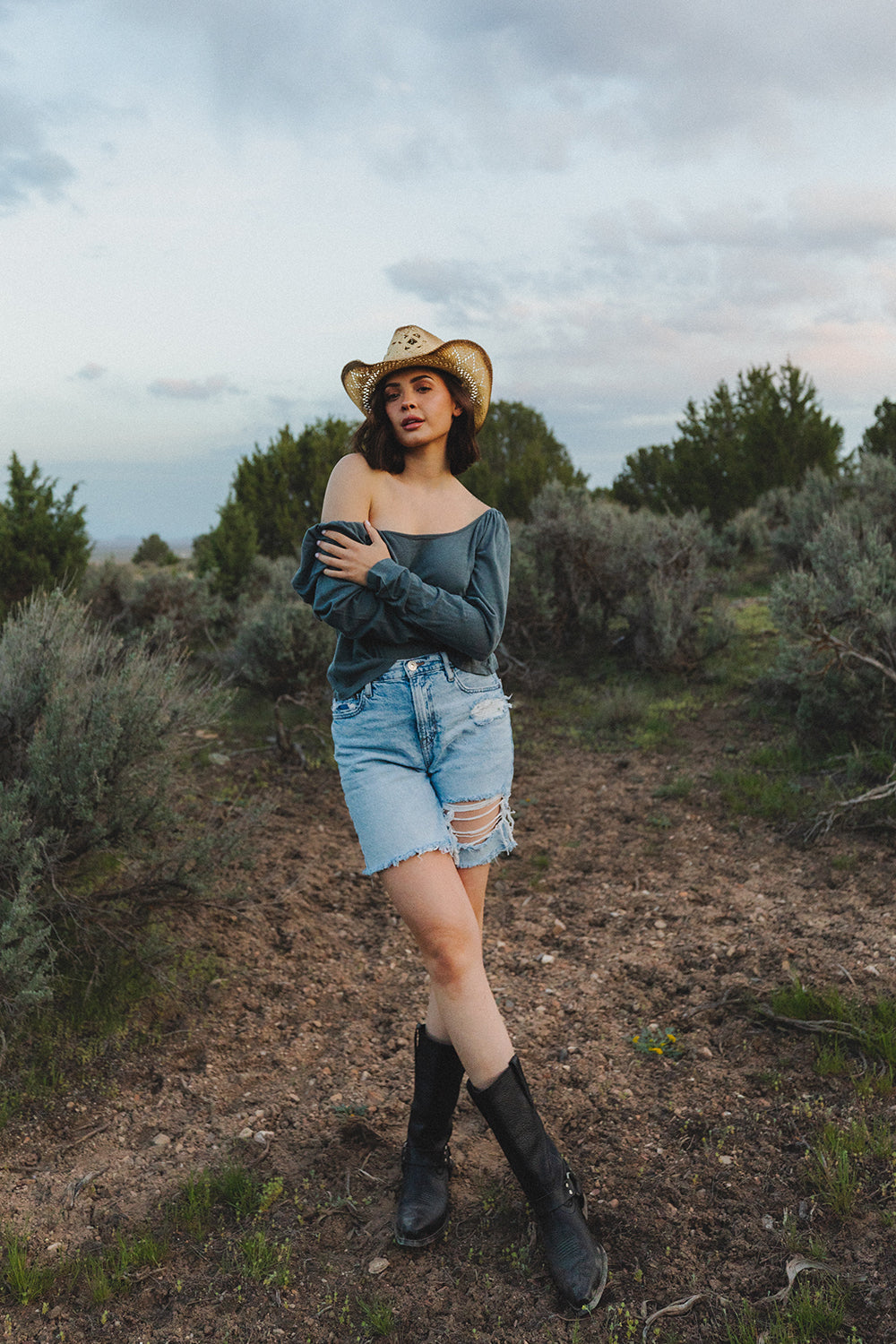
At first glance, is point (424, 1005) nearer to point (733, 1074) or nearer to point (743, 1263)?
point (733, 1074)

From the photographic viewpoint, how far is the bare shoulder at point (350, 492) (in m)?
2.30

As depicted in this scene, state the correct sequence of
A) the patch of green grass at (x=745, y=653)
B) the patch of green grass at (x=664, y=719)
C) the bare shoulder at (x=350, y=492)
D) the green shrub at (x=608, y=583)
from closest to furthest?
the bare shoulder at (x=350, y=492) < the patch of green grass at (x=664, y=719) < the patch of green grass at (x=745, y=653) < the green shrub at (x=608, y=583)

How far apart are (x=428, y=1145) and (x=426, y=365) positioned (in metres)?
2.13

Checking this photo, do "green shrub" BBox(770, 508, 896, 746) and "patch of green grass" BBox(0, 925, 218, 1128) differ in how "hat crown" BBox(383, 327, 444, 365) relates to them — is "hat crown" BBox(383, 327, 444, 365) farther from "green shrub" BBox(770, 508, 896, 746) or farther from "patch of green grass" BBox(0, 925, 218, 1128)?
"green shrub" BBox(770, 508, 896, 746)

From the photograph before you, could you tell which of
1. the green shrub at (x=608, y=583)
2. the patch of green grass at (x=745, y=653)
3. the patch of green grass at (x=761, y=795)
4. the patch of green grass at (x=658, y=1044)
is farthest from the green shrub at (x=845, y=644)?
the patch of green grass at (x=658, y=1044)

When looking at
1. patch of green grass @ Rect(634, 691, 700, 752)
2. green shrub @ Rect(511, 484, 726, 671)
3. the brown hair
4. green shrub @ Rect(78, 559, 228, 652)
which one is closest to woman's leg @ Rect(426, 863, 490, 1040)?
the brown hair

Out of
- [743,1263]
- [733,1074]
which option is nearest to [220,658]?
[733,1074]

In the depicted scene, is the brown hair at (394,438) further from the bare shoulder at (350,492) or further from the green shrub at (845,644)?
the green shrub at (845,644)

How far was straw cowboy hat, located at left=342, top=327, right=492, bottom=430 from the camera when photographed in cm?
240

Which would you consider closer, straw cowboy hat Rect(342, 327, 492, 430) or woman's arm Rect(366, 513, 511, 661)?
woman's arm Rect(366, 513, 511, 661)

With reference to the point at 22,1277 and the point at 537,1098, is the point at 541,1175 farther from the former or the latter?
the point at 22,1277

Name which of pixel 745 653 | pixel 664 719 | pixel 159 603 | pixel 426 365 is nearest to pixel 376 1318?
pixel 426 365

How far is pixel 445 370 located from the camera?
2.47 meters

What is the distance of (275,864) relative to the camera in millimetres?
4703
